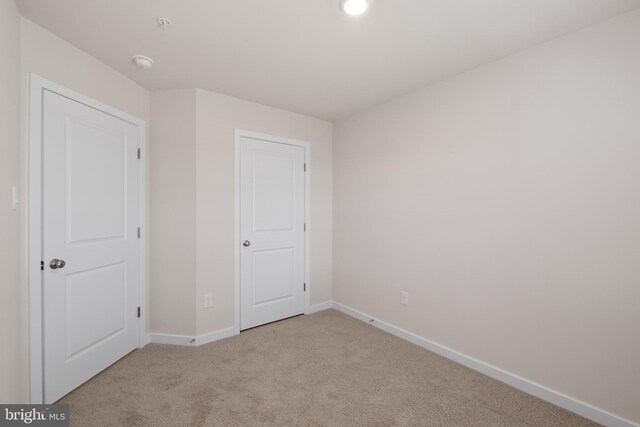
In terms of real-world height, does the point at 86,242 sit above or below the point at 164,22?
below

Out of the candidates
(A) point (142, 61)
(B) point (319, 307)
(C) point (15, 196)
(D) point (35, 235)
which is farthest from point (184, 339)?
(A) point (142, 61)

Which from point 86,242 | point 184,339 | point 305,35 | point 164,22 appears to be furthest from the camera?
point 184,339

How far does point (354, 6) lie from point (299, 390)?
2.49m

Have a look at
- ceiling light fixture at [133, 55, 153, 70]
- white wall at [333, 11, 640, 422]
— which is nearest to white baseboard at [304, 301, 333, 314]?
white wall at [333, 11, 640, 422]

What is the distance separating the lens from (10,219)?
1.54 metres

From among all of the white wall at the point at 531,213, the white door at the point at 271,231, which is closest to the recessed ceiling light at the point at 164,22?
the white door at the point at 271,231

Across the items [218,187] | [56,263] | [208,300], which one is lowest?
[208,300]

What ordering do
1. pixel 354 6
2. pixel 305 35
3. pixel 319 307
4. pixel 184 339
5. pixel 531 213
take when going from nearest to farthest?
1. pixel 354 6
2. pixel 305 35
3. pixel 531 213
4. pixel 184 339
5. pixel 319 307

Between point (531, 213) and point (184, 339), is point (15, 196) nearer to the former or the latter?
point (184, 339)

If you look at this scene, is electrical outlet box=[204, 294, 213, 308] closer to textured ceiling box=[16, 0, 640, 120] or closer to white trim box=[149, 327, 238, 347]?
white trim box=[149, 327, 238, 347]

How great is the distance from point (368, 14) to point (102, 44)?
1844 mm

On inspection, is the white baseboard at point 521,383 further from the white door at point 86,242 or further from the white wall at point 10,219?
the white wall at point 10,219

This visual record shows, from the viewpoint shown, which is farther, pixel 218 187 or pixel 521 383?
pixel 218 187

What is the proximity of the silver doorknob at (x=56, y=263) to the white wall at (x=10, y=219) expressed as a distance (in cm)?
20
